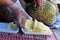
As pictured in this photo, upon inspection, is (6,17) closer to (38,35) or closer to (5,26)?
(5,26)

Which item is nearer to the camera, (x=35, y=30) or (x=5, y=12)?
(x=35, y=30)

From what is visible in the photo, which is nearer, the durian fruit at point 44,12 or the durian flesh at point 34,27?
the durian flesh at point 34,27

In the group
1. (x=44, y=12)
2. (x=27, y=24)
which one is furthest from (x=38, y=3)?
(x=27, y=24)

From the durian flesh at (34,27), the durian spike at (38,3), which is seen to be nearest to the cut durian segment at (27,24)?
the durian flesh at (34,27)

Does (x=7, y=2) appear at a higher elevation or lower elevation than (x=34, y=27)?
higher

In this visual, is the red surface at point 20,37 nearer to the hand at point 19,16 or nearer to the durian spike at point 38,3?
the hand at point 19,16

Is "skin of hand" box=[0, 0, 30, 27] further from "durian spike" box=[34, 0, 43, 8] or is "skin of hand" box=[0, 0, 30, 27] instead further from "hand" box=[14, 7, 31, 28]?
"durian spike" box=[34, 0, 43, 8]

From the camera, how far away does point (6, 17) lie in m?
0.90

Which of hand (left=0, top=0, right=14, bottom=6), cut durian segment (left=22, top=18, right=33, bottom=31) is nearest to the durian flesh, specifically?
cut durian segment (left=22, top=18, right=33, bottom=31)

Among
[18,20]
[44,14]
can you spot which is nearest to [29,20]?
[18,20]

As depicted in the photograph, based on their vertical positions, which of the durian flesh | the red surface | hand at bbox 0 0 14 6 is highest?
hand at bbox 0 0 14 6

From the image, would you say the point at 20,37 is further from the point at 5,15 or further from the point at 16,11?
the point at 5,15

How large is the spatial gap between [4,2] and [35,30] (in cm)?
19

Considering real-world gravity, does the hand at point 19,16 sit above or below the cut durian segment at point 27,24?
above
